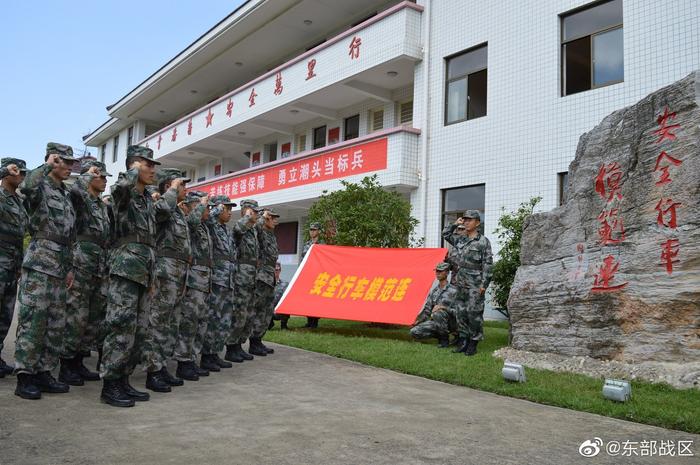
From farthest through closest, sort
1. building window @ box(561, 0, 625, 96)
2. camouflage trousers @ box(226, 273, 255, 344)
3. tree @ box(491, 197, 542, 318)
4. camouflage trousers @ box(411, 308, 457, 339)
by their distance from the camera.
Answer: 1. building window @ box(561, 0, 625, 96)
2. tree @ box(491, 197, 542, 318)
3. camouflage trousers @ box(411, 308, 457, 339)
4. camouflage trousers @ box(226, 273, 255, 344)

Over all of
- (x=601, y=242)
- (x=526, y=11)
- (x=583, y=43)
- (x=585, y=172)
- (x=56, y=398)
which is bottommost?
(x=56, y=398)

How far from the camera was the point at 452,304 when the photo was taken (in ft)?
24.0

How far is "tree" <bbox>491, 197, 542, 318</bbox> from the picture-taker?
9.21 meters

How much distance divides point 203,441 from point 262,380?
1.99 m

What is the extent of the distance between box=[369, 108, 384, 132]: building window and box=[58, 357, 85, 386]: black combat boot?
11209mm

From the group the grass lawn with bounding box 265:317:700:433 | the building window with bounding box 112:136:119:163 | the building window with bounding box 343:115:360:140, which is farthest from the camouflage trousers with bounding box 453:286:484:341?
the building window with bounding box 112:136:119:163

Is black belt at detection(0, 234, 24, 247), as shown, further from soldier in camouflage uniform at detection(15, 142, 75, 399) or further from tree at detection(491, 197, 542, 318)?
tree at detection(491, 197, 542, 318)

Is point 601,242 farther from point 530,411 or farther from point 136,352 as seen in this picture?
point 136,352

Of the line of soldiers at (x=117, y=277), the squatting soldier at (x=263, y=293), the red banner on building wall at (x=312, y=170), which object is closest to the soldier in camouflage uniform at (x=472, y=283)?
the squatting soldier at (x=263, y=293)

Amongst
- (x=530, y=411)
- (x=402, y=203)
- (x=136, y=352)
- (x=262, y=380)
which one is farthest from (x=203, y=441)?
(x=402, y=203)

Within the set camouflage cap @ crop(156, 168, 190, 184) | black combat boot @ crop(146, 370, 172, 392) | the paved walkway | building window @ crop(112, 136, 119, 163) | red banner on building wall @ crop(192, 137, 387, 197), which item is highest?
building window @ crop(112, 136, 119, 163)

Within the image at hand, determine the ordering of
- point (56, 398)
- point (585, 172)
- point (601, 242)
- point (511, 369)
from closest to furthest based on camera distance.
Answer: point (56, 398) → point (511, 369) → point (601, 242) → point (585, 172)

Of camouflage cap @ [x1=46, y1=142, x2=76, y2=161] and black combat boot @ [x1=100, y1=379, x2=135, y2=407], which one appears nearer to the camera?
black combat boot @ [x1=100, y1=379, x2=135, y2=407]

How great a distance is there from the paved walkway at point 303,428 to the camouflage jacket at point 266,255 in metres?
1.81
